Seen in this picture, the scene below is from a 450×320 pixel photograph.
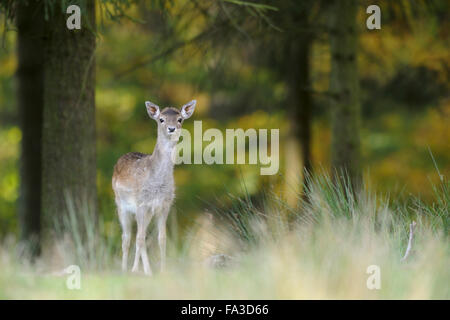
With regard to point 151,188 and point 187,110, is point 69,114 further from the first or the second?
point 187,110

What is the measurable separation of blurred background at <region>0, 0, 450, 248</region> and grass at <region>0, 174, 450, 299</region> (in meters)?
1.76

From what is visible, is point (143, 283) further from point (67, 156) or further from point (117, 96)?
point (117, 96)

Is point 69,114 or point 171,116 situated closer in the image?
point 171,116

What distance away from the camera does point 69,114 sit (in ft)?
30.5

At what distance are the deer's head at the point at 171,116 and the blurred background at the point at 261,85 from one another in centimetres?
212

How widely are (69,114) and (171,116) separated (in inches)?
104

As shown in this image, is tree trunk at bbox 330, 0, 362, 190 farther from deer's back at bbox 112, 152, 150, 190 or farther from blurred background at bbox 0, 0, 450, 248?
deer's back at bbox 112, 152, 150, 190

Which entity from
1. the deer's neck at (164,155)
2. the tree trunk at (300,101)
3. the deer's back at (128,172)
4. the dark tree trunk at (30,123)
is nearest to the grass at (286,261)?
the deer's neck at (164,155)

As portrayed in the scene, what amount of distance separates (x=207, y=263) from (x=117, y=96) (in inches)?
530

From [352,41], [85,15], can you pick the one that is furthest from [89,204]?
[352,41]

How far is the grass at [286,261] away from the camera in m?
5.61

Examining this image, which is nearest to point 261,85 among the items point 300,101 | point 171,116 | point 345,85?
point 300,101

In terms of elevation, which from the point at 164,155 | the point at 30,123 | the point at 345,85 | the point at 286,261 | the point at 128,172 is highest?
the point at 345,85

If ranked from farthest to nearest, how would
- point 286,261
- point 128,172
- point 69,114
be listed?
point 69,114 < point 128,172 < point 286,261
